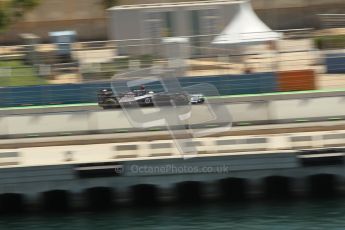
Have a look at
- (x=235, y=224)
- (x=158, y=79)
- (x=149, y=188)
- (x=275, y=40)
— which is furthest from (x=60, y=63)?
(x=235, y=224)

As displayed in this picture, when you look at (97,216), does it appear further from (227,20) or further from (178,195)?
(227,20)

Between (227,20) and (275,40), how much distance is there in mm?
5128

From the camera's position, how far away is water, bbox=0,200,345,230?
2969 cm

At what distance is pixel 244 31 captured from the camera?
4653 cm

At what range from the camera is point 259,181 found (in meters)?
31.3

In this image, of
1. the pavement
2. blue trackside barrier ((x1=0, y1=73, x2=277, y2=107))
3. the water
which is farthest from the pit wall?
blue trackside barrier ((x1=0, y1=73, x2=277, y2=107))

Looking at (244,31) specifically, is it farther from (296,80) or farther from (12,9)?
(12,9)

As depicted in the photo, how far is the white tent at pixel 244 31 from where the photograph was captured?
146ft

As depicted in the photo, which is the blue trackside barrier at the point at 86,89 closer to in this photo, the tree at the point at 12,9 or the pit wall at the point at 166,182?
the pit wall at the point at 166,182

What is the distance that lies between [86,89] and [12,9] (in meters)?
13.0

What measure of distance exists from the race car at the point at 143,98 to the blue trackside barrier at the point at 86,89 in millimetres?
1414

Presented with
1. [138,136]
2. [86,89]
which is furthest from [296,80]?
A: [86,89]

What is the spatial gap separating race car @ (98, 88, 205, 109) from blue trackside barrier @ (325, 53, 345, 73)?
6879mm

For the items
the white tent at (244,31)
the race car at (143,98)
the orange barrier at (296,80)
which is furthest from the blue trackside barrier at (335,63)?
the race car at (143,98)
